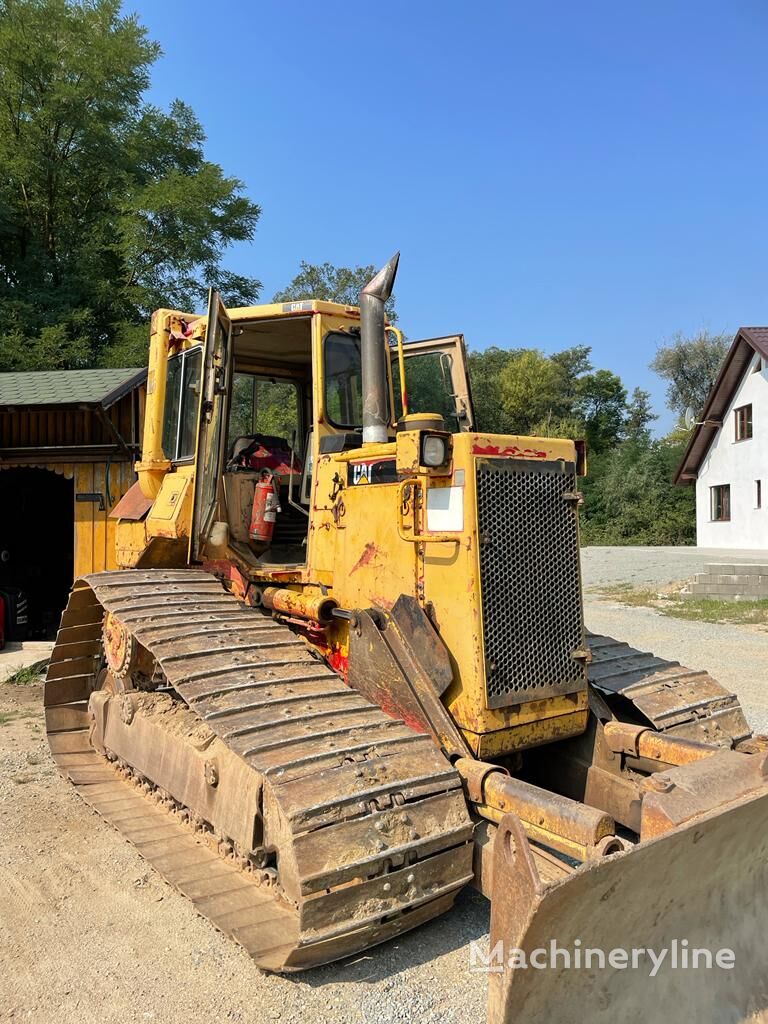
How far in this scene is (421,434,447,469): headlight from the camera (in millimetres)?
3816

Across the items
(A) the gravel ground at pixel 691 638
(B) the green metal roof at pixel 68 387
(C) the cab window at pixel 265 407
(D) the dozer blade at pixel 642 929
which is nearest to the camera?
(D) the dozer blade at pixel 642 929

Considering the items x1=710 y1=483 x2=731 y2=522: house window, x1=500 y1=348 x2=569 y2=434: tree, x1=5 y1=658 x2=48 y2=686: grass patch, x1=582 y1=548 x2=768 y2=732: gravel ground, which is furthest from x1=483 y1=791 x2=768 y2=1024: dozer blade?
x1=500 y1=348 x2=569 y2=434: tree

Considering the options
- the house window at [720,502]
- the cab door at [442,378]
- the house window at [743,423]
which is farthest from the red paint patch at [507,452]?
the house window at [720,502]

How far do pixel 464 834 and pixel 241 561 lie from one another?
97.5 inches

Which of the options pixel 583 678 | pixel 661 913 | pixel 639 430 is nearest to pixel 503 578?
pixel 583 678

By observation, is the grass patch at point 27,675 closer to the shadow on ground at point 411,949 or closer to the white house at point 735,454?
the shadow on ground at point 411,949

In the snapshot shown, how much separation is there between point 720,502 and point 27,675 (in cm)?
2598

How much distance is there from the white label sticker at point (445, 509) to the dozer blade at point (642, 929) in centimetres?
158

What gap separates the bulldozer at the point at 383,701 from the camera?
9.42 feet

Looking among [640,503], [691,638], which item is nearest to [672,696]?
[691,638]

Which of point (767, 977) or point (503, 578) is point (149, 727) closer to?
point (503, 578)

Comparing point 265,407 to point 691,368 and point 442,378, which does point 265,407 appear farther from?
point 691,368

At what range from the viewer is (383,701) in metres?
4.06

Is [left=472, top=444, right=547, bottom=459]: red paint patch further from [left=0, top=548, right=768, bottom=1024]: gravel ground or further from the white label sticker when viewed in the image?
[left=0, top=548, right=768, bottom=1024]: gravel ground
